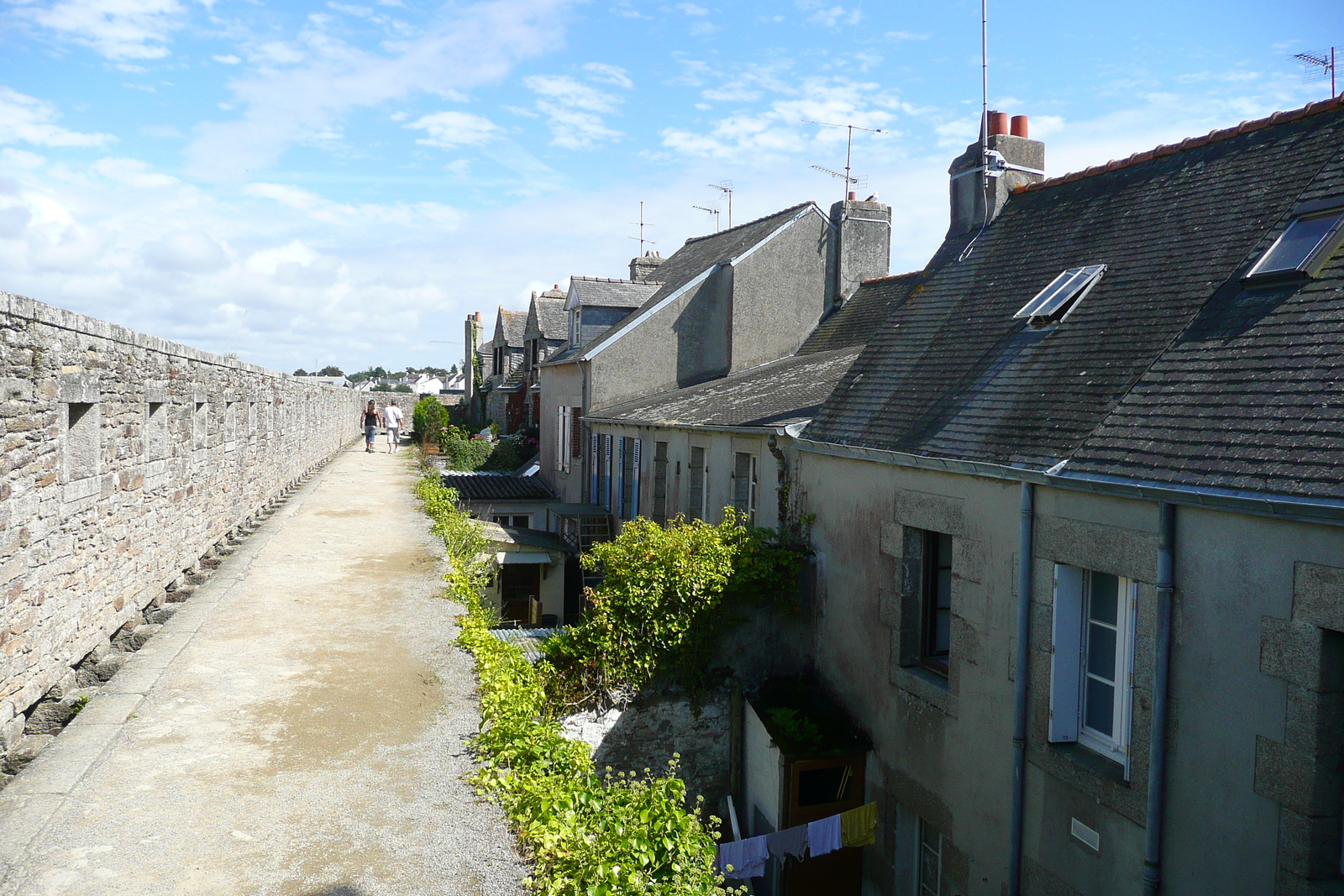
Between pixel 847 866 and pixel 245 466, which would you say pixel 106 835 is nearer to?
pixel 847 866

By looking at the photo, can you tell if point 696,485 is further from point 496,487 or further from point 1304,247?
point 496,487

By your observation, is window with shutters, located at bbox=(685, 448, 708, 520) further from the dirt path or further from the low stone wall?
the low stone wall

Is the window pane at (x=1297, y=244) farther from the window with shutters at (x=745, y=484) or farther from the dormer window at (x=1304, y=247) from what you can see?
the window with shutters at (x=745, y=484)

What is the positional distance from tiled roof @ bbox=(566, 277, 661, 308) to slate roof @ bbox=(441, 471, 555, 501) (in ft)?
15.6

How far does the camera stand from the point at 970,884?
24.1ft

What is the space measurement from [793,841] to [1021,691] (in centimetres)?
320

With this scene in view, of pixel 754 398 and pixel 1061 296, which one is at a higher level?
pixel 1061 296

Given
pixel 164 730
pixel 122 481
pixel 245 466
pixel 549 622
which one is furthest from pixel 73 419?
pixel 549 622

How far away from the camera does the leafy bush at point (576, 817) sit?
168 inches

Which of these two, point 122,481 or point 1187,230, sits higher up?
point 1187,230

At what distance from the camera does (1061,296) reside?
8.53 metres

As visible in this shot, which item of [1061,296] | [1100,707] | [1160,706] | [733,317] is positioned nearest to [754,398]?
[733,317]

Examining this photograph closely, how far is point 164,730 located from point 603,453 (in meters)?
13.8

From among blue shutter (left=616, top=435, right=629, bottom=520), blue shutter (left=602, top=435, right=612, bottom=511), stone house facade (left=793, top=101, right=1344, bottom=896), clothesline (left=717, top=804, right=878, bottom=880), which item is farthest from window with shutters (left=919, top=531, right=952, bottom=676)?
blue shutter (left=602, top=435, right=612, bottom=511)
